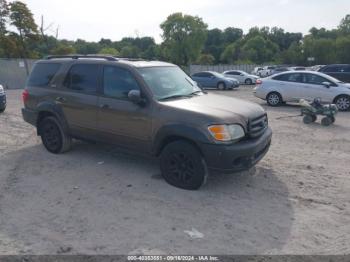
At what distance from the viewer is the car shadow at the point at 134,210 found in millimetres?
3750

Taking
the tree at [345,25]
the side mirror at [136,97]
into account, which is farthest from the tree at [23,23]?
the tree at [345,25]

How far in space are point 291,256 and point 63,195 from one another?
3.14 meters

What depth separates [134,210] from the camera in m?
4.52

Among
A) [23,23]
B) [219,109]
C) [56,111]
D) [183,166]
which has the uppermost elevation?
[23,23]

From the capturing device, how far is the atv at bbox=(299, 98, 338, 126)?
10.3 metres

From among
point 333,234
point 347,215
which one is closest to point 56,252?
point 333,234

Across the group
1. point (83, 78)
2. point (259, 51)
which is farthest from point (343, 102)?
point (259, 51)

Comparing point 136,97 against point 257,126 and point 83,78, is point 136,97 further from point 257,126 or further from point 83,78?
point 257,126

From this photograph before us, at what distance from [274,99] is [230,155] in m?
10.6

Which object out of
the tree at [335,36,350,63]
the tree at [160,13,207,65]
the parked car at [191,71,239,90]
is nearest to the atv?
the parked car at [191,71,239,90]

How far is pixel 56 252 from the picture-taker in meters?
3.56

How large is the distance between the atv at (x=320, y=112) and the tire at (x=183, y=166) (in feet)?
22.0

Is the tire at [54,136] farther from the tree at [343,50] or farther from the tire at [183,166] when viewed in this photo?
the tree at [343,50]

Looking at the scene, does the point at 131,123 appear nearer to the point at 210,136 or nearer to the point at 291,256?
the point at 210,136
